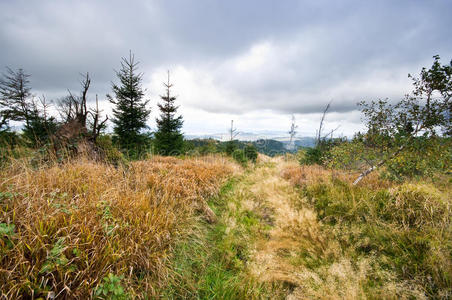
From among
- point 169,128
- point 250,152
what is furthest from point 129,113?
point 250,152

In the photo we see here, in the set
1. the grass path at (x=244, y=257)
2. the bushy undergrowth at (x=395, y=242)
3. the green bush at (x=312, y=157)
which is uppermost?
the green bush at (x=312, y=157)

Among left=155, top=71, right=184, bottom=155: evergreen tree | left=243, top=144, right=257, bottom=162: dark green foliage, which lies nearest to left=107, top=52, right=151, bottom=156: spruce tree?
left=155, top=71, right=184, bottom=155: evergreen tree

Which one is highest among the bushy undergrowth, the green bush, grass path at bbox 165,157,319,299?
the green bush

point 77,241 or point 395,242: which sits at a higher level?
point 77,241

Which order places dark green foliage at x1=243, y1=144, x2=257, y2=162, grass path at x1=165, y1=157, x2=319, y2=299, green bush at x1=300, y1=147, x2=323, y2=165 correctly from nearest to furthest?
grass path at x1=165, y1=157, x2=319, y2=299 < green bush at x1=300, y1=147, x2=323, y2=165 < dark green foliage at x1=243, y1=144, x2=257, y2=162

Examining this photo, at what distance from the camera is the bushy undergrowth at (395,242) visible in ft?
5.25

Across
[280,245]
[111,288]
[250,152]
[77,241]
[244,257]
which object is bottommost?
[244,257]

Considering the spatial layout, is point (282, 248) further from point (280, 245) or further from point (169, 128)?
A: point (169, 128)

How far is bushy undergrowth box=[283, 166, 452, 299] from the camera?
160 cm

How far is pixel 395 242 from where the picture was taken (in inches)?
85.3

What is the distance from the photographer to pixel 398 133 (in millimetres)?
4172

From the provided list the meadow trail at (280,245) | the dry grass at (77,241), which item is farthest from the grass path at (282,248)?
the dry grass at (77,241)

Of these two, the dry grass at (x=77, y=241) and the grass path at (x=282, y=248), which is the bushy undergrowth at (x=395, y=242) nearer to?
the grass path at (x=282, y=248)

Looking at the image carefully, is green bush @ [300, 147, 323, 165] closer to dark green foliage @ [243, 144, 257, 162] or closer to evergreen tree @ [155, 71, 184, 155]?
dark green foliage @ [243, 144, 257, 162]
